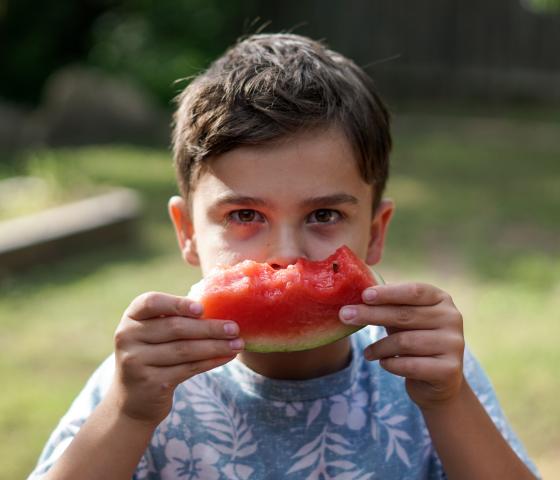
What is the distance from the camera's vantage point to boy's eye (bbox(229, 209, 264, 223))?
2.22 meters

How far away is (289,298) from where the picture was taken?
2.15m

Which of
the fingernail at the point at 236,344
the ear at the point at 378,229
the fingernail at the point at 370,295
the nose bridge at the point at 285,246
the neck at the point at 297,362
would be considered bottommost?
the fingernail at the point at 236,344

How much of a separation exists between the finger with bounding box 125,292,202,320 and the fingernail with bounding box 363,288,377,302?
1.23 ft

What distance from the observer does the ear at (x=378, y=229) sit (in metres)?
2.59

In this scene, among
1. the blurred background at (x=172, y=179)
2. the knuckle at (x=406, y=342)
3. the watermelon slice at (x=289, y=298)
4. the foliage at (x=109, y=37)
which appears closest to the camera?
the knuckle at (x=406, y=342)

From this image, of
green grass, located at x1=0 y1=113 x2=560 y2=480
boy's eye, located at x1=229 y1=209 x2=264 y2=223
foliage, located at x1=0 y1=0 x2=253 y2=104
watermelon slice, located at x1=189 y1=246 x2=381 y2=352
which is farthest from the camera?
foliage, located at x1=0 y1=0 x2=253 y2=104

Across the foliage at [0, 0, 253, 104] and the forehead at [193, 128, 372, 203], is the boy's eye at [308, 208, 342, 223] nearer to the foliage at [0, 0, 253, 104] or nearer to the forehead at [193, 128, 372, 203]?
the forehead at [193, 128, 372, 203]

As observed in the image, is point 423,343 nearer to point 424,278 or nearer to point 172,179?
point 424,278

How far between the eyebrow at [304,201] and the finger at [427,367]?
446 mm

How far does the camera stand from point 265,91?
229 cm

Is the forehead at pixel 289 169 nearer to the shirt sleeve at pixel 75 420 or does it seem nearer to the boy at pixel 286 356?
the boy at pixel 286 356

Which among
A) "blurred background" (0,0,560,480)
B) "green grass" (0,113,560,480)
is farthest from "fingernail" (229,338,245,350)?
"green grass" (0,113,560,480)

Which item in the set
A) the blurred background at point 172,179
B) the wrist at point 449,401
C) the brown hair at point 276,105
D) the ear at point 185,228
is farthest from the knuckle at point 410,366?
the blurred background at point 172,179

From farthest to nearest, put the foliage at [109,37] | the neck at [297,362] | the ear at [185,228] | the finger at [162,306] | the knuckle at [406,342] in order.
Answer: the foliage at [109,37]
the ear at [185,228]
the neck at [297,362]
the knuckle at [406,342]
the finger at [162,306]
